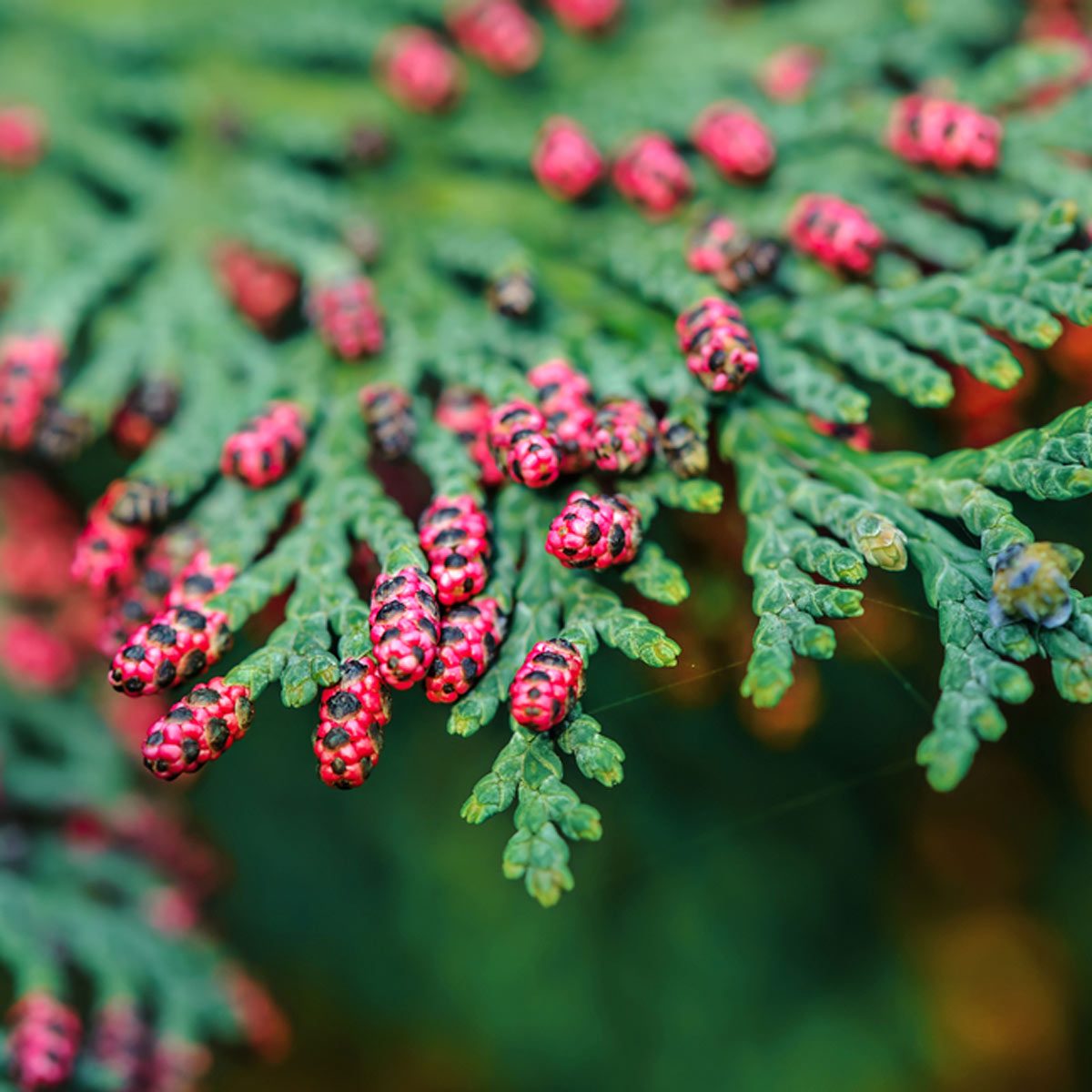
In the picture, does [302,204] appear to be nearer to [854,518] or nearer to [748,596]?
[748,596]

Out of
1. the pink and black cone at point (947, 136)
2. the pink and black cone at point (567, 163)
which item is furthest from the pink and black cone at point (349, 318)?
the pink and black cone at point (947, 136)

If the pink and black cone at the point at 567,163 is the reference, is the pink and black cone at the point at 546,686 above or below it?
below

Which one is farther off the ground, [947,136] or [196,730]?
[947,136]

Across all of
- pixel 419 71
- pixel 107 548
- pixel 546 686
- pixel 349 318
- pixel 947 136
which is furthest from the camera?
pixel 419 71

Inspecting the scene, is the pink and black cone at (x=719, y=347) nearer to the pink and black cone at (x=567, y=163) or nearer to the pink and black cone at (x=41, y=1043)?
the pink and black cone at (x=567, y=163)

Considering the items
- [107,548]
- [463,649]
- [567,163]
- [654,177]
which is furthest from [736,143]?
[107,548]

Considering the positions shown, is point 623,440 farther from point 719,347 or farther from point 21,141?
point 21,141

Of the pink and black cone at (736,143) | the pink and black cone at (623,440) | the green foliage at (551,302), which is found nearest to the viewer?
the green foliage at (551,302)

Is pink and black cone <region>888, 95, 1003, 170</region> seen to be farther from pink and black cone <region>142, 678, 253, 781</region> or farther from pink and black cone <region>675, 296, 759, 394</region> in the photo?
pink and black cone <region>142, 678, 253, 781</region>

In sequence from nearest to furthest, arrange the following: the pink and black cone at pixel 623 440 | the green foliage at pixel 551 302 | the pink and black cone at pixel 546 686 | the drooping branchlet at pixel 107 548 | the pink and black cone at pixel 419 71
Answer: the pink and black cone at pixel 546 686
the green foliage at pixel 551 302
the pink and black cone at pixel 623 440
the drooping branchlet at pixel 107 548
the pink and black cone at pixel 419 71

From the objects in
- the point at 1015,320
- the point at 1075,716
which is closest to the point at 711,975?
the point at 1075,716

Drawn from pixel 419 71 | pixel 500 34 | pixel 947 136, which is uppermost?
pixel 947 136

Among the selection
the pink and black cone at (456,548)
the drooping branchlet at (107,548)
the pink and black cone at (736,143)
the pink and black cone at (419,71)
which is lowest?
the drooping branchlet at (107,548)
